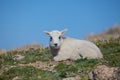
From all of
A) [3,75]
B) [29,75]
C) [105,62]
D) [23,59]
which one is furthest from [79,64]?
[23,59]

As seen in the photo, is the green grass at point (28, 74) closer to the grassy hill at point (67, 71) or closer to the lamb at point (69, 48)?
the grassy hill at point (67, 71)

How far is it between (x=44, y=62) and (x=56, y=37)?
1289 millimetres

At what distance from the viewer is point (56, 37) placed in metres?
17.9

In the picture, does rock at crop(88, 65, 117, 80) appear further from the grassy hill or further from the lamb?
the lamb

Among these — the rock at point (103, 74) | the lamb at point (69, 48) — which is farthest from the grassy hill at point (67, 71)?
the lamb at point (69, 48)

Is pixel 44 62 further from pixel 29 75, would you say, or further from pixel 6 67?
pixel 29 75

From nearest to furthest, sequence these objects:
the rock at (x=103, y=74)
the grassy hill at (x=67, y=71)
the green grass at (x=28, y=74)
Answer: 1. the rock at (x=103, y=74)
2. the grassy hill at (x=67, y=71)
3. the green grass at (x=28, y=74)

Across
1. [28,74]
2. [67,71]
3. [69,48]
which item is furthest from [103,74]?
[69,48]

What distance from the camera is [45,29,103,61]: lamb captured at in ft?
56.9

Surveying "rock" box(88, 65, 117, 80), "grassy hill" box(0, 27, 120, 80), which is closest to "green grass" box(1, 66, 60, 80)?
"grassy hill" box(0, 27, 120, 80)

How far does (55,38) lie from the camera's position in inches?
701

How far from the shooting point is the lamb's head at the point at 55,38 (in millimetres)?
17716

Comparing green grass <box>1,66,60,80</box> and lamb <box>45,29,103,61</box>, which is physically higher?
lamb <box>45,29,103,61</box>

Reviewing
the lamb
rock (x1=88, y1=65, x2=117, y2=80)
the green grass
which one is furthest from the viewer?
the lamb
